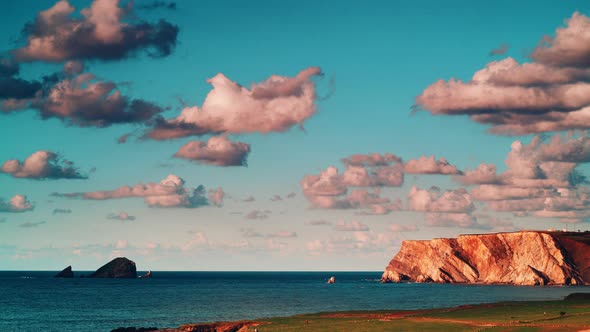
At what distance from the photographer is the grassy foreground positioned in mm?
74750

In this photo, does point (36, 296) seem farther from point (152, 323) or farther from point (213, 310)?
point (152, 323)

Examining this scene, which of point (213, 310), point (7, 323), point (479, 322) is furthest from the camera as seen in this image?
point (213, 310)

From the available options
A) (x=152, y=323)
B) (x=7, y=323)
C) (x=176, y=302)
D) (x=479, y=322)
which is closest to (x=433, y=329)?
(x=479, y=322)

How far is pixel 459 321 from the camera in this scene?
278 feet

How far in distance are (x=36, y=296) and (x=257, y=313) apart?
9864 centimetres

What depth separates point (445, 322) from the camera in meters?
84.3

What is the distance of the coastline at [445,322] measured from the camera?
75.6 meters

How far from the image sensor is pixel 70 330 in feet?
350

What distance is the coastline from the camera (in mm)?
75625

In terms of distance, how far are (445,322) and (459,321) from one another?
1992 millimetres

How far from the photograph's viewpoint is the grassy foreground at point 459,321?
7475 centimetres

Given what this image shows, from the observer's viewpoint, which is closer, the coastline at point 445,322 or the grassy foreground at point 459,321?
the grassy foreground at point 459,321

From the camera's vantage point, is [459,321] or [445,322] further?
[459,321]

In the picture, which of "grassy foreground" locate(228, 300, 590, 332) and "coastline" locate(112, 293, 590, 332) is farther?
"coastline" locate(112, 293, 590, 332)
